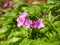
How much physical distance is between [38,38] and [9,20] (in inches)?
25.8

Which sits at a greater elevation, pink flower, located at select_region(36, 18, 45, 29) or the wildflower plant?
pink flower, located at select_region(36, 18, 45, 29)

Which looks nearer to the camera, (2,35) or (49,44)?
(49,44)

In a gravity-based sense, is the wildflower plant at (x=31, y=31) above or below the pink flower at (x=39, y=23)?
below

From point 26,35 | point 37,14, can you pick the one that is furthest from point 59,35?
point 37,14

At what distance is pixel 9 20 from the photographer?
3.39 meters

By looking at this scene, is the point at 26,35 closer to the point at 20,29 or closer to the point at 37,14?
the point at 20,29

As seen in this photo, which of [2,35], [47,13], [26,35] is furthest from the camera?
[47,13]

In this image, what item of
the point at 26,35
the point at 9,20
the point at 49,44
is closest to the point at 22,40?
the point at 26,35

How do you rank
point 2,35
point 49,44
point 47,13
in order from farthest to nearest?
point 47,13 < point 2,35 < point 49,44

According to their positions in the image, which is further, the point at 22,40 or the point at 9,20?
the point at 9,20

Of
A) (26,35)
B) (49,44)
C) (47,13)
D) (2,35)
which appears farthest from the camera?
(47,13)

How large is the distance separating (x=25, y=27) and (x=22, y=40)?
16cm

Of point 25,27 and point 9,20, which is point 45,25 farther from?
point 9,20

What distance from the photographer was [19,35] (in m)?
2.97
